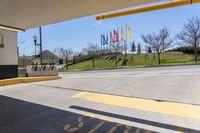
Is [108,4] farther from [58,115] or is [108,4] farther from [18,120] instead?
[18,120]

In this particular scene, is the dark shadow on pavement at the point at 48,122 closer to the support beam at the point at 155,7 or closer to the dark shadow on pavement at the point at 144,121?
the dark shadow on pavement at the point at 144,121

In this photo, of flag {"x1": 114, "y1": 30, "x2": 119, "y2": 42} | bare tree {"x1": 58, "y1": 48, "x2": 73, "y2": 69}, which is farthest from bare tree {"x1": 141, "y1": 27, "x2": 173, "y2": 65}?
bare tree {"x1": 58, "y1": 48, "x2": 73, "y2": 69}

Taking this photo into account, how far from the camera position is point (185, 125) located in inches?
198

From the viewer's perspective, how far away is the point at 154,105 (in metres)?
6.99

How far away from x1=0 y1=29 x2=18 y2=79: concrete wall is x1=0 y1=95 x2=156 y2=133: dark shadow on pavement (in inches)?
270

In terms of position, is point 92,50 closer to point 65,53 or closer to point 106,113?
point 65,53

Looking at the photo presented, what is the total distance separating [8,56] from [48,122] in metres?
9.54

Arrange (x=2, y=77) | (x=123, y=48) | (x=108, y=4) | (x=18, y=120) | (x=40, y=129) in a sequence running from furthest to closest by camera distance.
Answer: (x=123, y=48)
(x=2, y=77)
(x=108, y=4)
(x=18, y=120)
(x=40, y=129)

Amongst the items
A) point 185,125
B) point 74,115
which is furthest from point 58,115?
point 185,125

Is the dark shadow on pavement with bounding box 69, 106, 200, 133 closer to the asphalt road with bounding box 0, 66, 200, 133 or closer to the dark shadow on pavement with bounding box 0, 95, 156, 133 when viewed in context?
the asphalt road with bounding box 0, 66, 200, 133

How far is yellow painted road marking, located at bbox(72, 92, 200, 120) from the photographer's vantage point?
6.09 meters

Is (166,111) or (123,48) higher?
(123,48)

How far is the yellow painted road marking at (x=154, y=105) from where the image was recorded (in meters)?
6.09

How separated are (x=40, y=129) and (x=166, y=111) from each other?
342 centimetres
